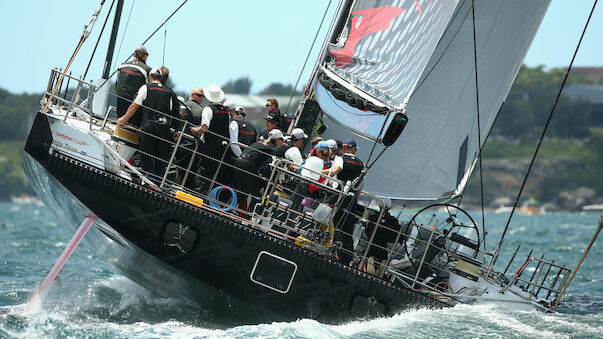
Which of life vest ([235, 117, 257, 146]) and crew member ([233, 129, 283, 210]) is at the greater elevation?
life vest ([235, 117, 257, 146])

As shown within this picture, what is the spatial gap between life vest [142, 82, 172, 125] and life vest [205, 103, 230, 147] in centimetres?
47

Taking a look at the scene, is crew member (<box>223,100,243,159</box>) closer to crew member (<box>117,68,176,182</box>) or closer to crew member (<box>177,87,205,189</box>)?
crew member (<box>177,87,205,189</box>)

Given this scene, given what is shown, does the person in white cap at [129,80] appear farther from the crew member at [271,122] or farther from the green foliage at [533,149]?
the green foliage at [533,149]

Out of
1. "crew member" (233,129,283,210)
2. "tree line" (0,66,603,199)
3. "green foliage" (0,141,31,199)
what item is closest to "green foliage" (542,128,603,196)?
"tree line" (0,66,603,199)

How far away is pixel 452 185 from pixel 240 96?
110 metres

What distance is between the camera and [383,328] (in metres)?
8.85

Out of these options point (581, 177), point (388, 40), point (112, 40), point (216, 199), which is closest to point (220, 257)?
point (216, 199)

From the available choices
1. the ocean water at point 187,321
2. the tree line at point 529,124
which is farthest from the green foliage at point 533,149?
the ocean water at point 187,321

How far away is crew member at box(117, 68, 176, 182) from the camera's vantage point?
31.1 feet

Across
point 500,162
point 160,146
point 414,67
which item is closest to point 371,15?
point 414,67

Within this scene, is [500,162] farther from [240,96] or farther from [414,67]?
[414,67]

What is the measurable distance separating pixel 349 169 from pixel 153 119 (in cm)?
210

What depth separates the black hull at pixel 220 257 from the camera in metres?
8.91

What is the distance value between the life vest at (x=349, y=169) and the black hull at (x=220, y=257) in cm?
108
